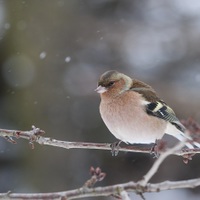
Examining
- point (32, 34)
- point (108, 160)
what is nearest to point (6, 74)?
point (32, 34)

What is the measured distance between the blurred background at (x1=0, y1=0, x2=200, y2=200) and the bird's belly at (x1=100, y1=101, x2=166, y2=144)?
3.65 metres

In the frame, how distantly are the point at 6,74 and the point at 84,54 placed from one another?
1.25 meters

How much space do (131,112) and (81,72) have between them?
4547 millimetres

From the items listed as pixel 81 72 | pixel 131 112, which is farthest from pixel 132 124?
pixel 81 72

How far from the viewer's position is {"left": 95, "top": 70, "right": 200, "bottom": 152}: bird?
2.79 meters

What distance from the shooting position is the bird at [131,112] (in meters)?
2.79

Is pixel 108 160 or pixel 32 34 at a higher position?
pixel 32 34

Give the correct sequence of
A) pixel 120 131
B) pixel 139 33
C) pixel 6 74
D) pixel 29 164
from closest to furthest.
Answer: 1. pixel 120 131
2. pixel 29 164
3. pixel 6 74
4. pixel 139 33

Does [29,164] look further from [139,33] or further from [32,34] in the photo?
[139,33]

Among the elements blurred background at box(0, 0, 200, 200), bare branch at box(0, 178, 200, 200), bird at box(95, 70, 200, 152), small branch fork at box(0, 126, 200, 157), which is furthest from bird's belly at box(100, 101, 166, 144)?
blurred background at box(0, 0, 200, 200)

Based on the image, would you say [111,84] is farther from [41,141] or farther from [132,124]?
[41,141]

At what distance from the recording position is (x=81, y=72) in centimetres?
734

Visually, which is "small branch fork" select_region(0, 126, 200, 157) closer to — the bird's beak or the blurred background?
the bird's beak

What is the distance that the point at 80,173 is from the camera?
6.71 metres
